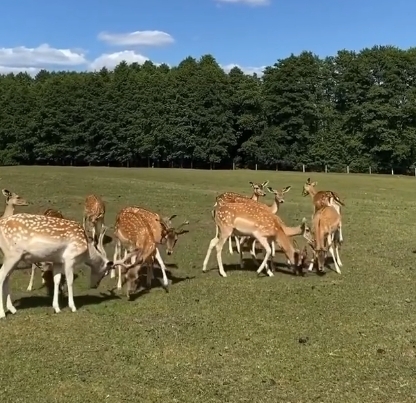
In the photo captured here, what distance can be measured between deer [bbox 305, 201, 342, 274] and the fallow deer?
311 centimetres

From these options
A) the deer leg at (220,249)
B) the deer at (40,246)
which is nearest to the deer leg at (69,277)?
the deer at (40,246)

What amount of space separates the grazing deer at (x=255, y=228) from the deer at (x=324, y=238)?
0.36 meters

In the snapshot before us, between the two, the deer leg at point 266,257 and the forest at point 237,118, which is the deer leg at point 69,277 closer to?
the deer leg at point 266,257

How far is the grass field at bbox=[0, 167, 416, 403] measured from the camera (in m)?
6.69

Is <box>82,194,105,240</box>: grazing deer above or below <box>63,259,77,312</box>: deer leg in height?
above

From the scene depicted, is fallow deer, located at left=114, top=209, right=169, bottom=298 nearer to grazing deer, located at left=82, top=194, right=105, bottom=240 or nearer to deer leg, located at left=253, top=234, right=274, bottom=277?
deer leg, located at left=253, top=234, right=274, bottom=277

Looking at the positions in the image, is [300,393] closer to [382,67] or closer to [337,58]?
[382,67]

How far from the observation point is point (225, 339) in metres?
8.29

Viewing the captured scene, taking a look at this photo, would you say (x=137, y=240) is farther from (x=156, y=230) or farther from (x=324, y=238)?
(x=324, y=238)

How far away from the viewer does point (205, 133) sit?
63.9 m

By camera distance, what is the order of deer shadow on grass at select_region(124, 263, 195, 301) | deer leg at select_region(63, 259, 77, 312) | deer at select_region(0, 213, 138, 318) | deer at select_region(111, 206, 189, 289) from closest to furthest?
deer at select_region(0, 213, 138, 318) → deer leg at select_region(63, 259, 77, 312) → deer shadow on grass at select_region(124, 263, 195, 301) → deer at select_region(111, 206, 189, 289)

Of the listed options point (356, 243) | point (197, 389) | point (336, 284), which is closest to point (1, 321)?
point (197, 389)

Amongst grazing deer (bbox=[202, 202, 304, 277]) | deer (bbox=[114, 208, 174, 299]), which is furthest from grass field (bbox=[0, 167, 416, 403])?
grazing deer (bbox=[202, 202, 304, 277])

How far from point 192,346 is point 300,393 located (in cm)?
186
